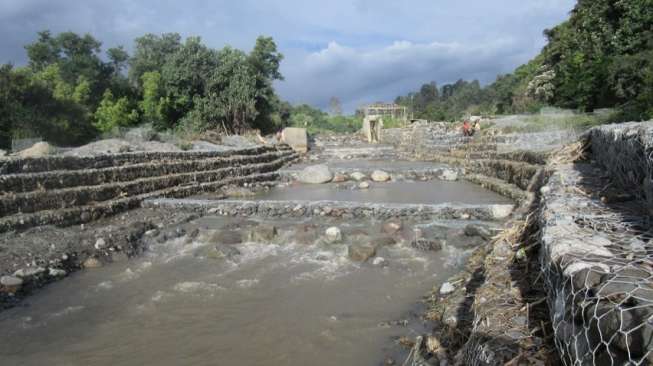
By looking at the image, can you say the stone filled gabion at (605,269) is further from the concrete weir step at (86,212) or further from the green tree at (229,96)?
the green tree at (229,96)

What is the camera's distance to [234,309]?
5055 millimetres

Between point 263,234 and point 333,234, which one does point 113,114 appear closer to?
point 263,234

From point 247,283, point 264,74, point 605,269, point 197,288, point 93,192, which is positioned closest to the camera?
point 605,269

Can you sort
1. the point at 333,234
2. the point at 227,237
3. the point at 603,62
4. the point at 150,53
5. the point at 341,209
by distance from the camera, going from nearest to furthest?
the point at 333,234 < the point at 227,237 < the point at 341,209 < the point at 603,62 < the point at 150,53

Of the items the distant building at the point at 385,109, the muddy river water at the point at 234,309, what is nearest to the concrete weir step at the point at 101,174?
the muddy river water at the point at 234,309

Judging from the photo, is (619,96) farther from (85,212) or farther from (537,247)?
(85,212)

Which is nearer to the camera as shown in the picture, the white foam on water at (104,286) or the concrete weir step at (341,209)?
the white foam on water at (104,286)

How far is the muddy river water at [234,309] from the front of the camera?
13.5ft

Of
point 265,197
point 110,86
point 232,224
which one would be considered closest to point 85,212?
point 232,224

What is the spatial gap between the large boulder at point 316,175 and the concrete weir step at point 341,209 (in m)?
6.17

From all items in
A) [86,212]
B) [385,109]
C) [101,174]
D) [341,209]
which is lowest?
[341,209]

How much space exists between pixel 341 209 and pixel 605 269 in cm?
745

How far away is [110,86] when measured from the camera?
104 ft

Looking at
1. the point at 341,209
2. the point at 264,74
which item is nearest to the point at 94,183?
the point at 341,209
